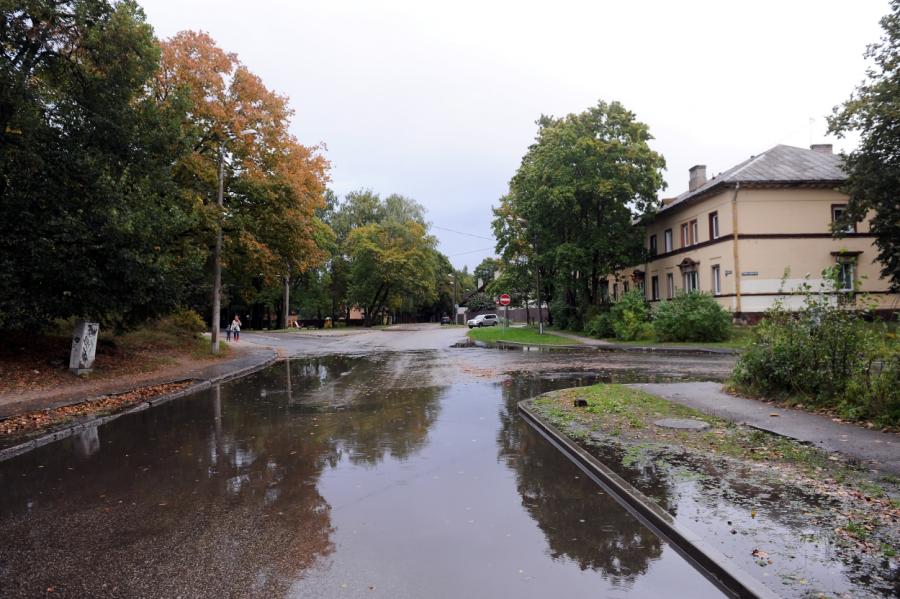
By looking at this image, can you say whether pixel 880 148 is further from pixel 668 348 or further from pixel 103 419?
pixel 103 419

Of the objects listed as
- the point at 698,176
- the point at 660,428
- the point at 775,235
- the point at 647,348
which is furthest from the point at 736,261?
the point at 660,428

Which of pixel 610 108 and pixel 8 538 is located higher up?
pixel 610 108

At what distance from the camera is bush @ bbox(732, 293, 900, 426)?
27.1ft

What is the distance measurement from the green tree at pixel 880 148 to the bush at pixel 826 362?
55.3 feet

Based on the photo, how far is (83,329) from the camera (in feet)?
54.8

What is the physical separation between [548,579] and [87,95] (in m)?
18.6

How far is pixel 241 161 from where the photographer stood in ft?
81.6

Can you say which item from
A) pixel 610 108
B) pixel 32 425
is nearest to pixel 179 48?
pixel 32 425

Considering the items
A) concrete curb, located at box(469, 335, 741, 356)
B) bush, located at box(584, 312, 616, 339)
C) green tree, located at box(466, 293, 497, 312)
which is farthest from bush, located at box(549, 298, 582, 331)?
green tree, located at box(466, 293, 497, 312)

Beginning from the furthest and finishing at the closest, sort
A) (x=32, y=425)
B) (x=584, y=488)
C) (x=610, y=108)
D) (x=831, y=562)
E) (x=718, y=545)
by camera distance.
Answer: (x=610, y=108), (x=32, y=425), (x=584, y=488), (x=718, y=545), (x=831, y=562)

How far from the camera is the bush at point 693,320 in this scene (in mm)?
28281

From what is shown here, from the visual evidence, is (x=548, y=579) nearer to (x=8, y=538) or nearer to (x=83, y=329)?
(x=8, y=538)

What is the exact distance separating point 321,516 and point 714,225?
33154 mm

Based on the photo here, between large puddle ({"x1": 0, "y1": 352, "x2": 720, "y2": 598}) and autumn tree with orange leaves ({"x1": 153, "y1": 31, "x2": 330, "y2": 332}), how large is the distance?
15.6 m
